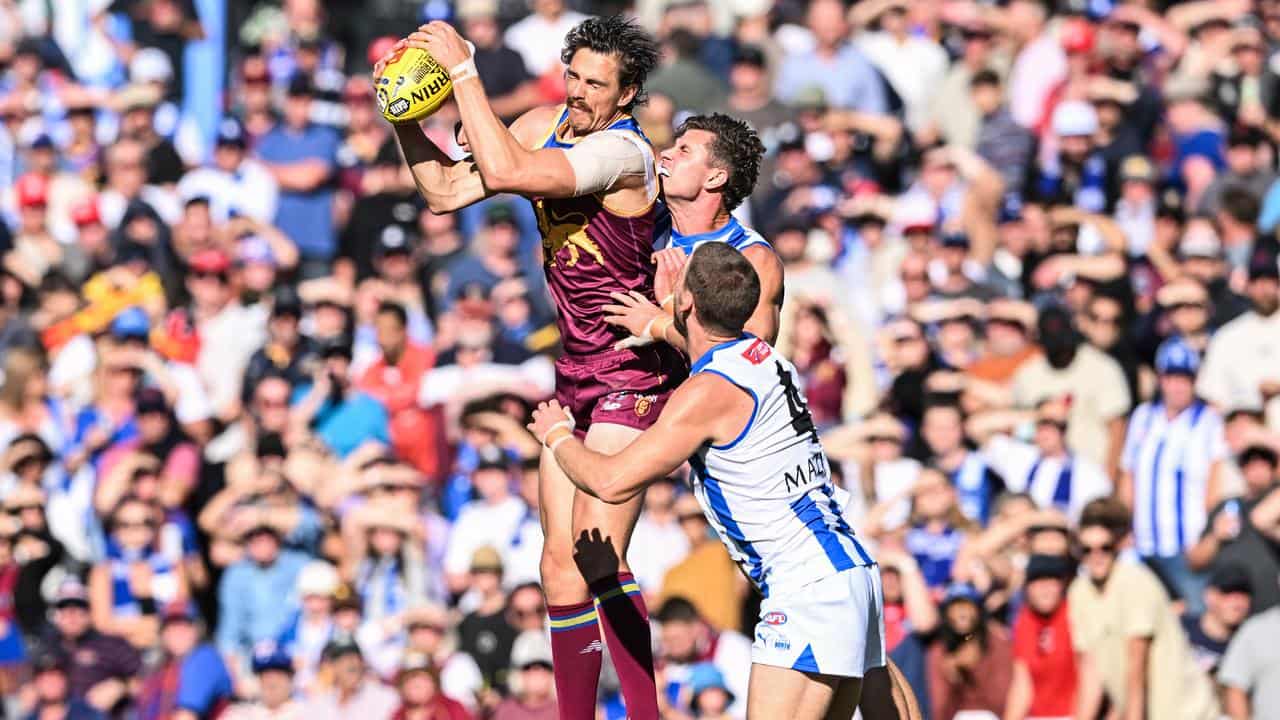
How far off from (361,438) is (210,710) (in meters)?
2.30

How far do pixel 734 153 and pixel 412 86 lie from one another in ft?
4.44

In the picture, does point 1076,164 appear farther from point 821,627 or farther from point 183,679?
point 821,627

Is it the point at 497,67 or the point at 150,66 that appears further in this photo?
the point at 150,66

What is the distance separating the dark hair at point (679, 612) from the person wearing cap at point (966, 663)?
1.31 m

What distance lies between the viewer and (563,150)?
337 inches

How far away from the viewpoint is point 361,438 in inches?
595

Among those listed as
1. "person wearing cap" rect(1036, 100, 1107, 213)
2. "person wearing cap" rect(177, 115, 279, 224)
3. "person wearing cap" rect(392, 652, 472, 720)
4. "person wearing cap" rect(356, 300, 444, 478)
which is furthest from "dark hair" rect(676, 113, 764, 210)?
"person wearing cap" rect(177, 115, 279, 224)

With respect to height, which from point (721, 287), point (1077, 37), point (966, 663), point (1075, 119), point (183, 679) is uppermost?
point (1077, 37)

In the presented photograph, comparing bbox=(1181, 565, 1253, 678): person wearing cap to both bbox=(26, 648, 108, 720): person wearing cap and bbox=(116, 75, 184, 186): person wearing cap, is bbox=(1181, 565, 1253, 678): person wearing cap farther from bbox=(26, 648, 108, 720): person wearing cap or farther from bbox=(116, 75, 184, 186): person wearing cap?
bbox=(116, 75, 184, 186): person wearing cap

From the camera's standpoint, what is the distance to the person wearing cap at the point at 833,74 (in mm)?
17719

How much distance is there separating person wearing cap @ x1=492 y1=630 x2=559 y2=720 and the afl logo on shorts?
354 cm

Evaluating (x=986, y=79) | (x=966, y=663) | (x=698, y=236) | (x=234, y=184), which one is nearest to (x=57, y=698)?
(x=234, y=184)

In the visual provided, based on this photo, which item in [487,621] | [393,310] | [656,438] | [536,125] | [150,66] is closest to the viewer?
[656,438]

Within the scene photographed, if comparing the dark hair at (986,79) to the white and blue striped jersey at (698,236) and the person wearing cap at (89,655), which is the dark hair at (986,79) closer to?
the person wearing cap at (89,655)
